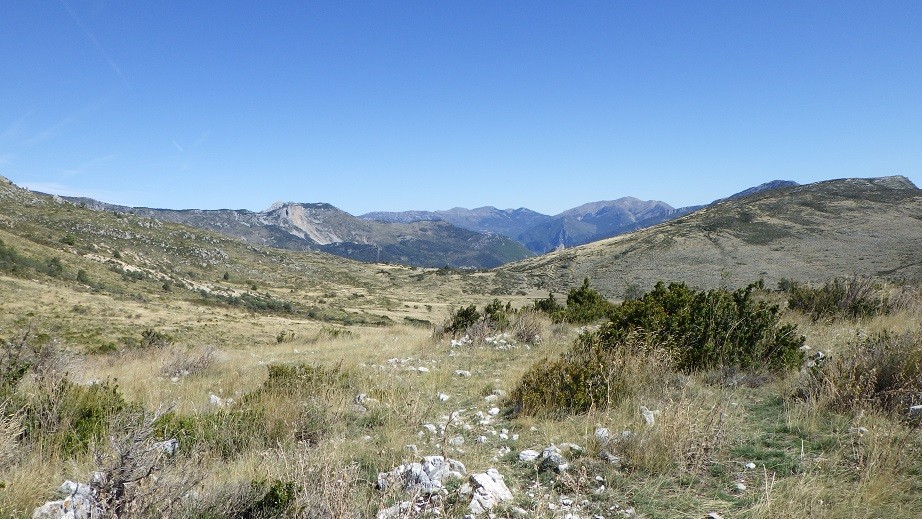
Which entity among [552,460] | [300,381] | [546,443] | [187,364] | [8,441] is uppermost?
[8,441]

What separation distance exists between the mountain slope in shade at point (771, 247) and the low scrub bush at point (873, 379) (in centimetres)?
4979

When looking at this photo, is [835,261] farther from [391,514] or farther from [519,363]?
[391,514]

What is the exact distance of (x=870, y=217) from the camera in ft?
226

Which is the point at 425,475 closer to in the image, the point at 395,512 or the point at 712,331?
the point at 395,512

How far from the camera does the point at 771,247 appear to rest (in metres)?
64.4

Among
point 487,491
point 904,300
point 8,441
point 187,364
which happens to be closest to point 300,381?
point 8,441

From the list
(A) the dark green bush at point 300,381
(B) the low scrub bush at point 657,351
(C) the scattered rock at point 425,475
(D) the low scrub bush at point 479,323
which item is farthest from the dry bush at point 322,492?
(D) the low scrub bush at point 479,323

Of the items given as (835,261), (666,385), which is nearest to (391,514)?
(666,385)

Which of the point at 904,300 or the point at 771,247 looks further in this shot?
the point at 771,247

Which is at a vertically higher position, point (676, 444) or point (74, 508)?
point (74, 508)

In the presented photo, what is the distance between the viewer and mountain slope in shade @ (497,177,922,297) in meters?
53.9

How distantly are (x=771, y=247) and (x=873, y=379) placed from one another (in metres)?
72.0

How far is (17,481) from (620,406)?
206 inches

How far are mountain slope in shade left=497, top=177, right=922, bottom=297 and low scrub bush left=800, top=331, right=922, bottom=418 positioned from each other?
163 ft
